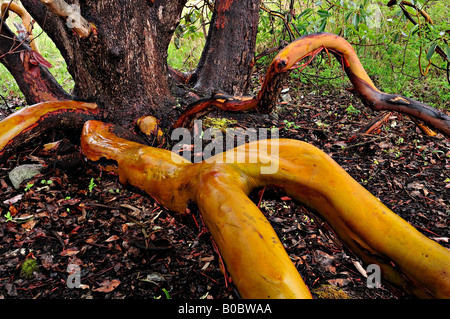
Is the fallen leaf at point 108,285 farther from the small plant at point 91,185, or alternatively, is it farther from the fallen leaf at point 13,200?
the fallen leaf at point 13,200

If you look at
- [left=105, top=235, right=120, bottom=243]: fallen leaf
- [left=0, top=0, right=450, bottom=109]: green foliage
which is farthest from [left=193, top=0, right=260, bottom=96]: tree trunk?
[left=105, top=235, right=120, bottom=243]: fallen leaf

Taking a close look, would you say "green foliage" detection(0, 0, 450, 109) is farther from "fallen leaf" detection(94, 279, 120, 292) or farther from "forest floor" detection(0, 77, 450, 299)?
"fallen leaf" detection(94, 279, 120, 292)

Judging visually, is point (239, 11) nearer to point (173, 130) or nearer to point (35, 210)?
point (173, 130)

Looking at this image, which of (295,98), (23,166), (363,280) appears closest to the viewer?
(363,280)

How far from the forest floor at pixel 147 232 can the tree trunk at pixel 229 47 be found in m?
1.39

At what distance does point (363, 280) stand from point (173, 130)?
6.64 feet

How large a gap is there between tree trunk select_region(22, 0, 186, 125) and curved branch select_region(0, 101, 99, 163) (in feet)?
0.65

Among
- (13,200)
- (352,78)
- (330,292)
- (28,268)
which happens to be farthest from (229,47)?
(28,268)

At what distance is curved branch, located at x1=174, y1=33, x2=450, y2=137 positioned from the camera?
1.89 metres

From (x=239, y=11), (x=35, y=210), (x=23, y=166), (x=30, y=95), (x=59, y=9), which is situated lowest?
(x=35, y=210)

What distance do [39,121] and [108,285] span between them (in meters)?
1.42

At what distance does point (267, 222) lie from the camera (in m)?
1.31
